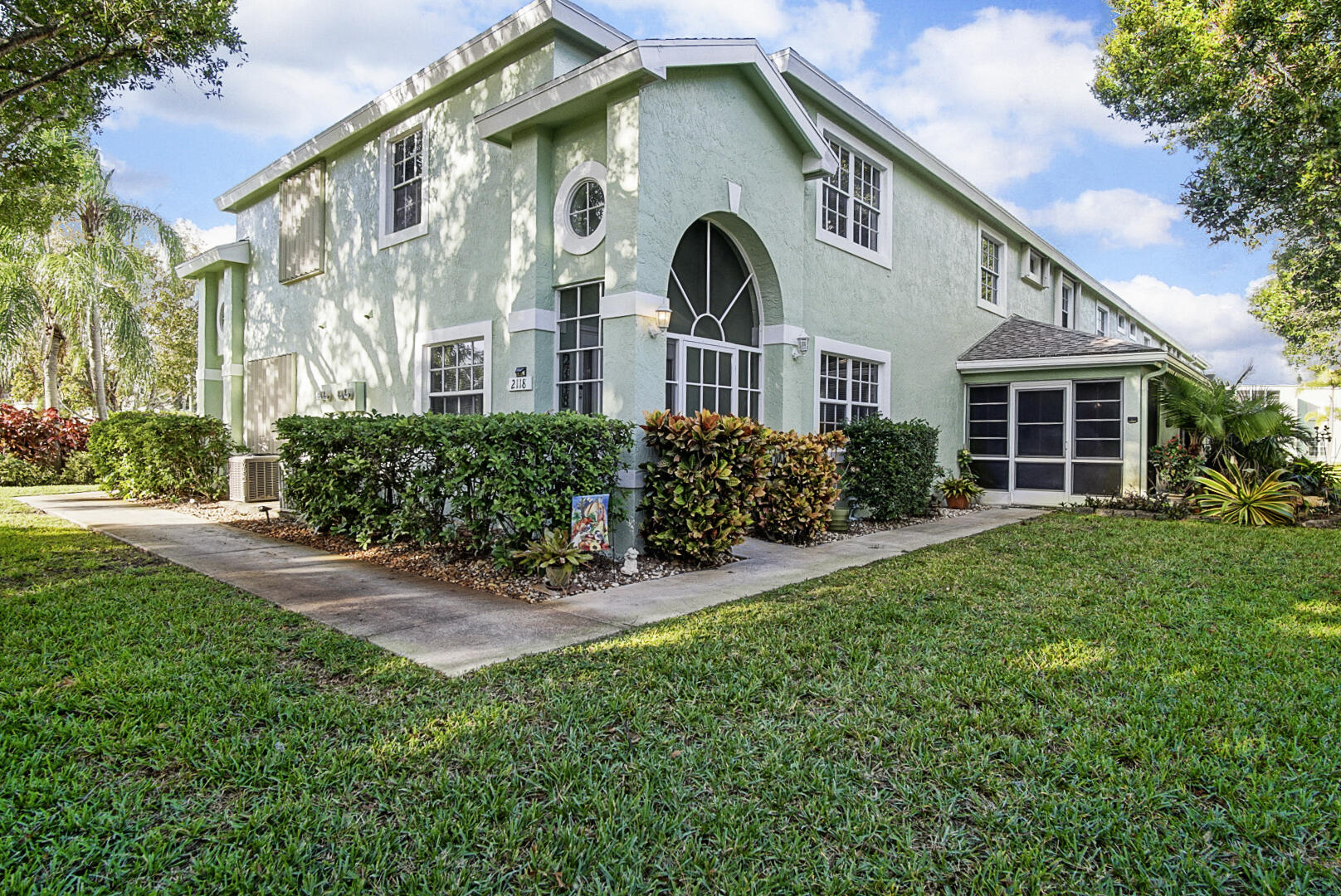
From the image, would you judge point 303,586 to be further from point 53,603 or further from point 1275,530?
point 1275,530

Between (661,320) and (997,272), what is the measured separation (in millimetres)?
12834

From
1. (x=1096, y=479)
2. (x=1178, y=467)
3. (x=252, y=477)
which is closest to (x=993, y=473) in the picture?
(x=1096, y=479)

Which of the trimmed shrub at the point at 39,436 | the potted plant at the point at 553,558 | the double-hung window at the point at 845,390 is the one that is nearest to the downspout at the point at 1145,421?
the double-hung window at the point at 845,390

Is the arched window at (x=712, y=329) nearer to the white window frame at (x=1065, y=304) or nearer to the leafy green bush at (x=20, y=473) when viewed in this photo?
the white window frame at (x=1065, y=304)

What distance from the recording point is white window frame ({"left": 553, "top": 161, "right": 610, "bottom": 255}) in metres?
7.98

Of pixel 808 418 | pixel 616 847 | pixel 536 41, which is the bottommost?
pixel 616 847

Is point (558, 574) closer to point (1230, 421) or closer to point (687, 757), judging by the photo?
point (687, 757)

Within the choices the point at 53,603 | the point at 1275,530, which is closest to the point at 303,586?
the point at 53,603

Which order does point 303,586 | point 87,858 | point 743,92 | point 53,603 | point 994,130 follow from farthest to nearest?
point 994,130
point 743,92
point 303,586
point 53,603
point 87,858

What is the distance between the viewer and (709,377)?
9148 millimetres

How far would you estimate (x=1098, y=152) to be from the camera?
19047 millimetres

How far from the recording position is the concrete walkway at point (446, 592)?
4.83m

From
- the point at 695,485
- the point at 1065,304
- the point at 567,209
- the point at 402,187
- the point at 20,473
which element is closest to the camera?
the point at 695,485

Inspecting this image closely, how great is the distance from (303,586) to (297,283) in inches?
377
